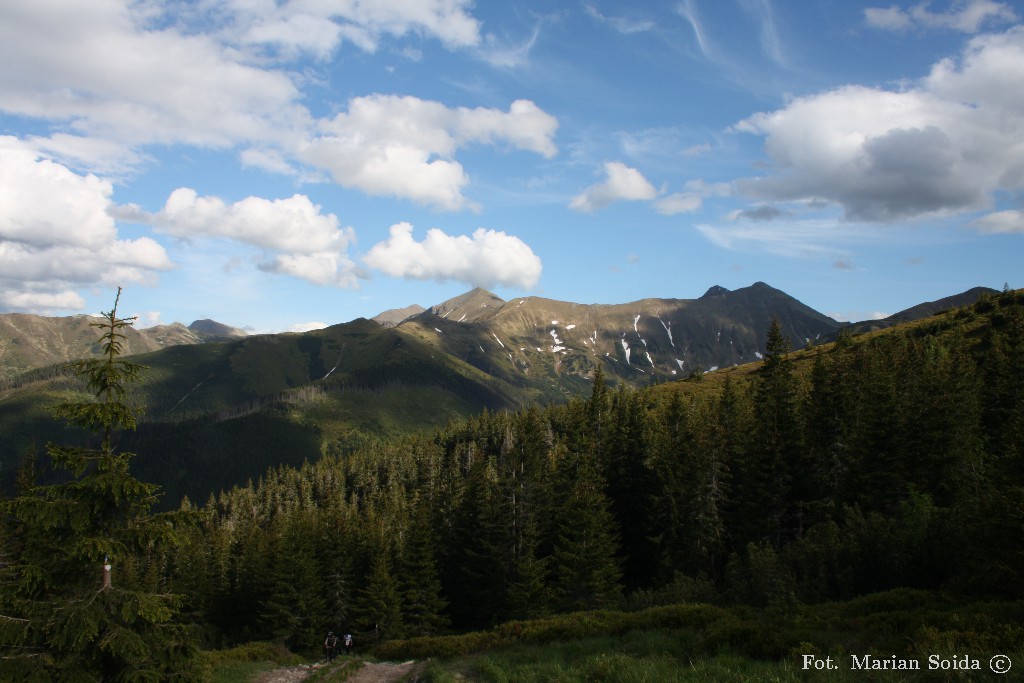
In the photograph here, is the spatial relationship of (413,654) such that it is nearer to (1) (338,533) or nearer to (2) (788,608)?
(2) (788,608)

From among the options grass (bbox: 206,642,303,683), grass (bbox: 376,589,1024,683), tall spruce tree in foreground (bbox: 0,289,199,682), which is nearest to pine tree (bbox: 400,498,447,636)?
grass (bbox: 206,642,303,683)

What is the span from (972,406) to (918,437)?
22.5 feet

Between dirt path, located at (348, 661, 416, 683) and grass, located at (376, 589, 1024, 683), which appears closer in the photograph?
grass, located at (376, 589, 1024, 683)

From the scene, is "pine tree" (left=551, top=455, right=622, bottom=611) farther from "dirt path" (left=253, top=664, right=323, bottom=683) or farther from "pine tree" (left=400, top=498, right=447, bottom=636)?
"dirt path" (left=253, top=664, right=323, bottom=683)

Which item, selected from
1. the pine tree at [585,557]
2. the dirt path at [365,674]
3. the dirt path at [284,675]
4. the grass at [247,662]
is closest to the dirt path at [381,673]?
the dirt path at [365,674]

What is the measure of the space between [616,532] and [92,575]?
5329 centimetres

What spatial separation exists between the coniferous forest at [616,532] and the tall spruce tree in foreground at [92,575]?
0.20ft

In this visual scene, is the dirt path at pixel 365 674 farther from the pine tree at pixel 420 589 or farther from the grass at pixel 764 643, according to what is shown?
the pine tree at pixel 420 589

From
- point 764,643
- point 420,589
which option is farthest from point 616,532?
point 764,643

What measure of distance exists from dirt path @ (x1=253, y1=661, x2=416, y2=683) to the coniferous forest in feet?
16.7

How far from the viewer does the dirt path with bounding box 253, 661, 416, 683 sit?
88.5 feet

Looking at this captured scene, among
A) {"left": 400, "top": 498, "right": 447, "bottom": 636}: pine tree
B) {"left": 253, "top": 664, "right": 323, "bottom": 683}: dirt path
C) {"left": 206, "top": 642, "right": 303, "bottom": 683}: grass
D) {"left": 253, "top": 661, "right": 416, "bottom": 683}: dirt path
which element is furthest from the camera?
{"left": 400, "top": 498, "right": 447, "bottom": 636}: pine tree

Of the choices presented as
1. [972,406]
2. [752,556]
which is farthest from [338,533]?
[972,406]

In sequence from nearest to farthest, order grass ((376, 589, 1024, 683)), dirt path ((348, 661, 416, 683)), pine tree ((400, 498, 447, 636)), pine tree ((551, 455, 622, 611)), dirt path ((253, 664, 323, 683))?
grass ((376, 589, 1024, 683)), dirt path ((348, 661, 416, 683)), dirt path ((253, 664, 323, 683)), pine tree ((551, 455, 622, 611)), pine tree ((400, 498, 447, 636))
